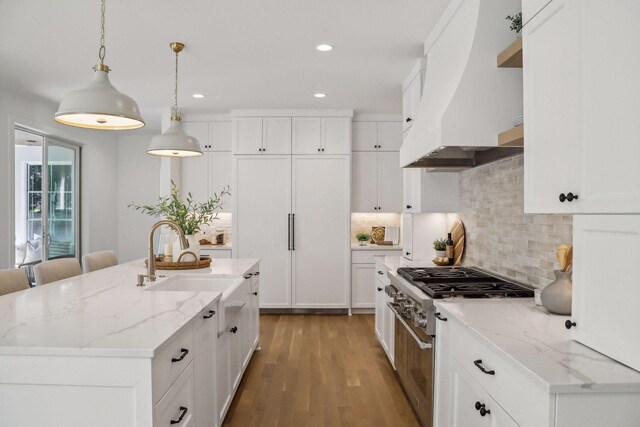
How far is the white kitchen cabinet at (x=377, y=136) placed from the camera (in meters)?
5.54

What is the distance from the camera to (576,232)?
147cm

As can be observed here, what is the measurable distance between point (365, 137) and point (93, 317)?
4.33 meters

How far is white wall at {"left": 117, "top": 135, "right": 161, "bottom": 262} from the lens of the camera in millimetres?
6762

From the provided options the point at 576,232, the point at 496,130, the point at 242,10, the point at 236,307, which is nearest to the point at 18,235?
the point at 236,307

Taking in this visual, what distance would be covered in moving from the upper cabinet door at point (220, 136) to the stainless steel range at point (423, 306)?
3.33 meters

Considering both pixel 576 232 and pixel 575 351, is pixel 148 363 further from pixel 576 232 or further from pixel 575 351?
pixel 576 232

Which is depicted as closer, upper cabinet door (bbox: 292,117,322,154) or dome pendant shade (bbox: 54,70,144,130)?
dome pendant shade (bbox: 54,70,144,130)

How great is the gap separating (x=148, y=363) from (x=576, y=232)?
1.51 m

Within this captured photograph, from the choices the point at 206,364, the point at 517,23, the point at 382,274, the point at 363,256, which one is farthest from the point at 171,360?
the point at 363,256

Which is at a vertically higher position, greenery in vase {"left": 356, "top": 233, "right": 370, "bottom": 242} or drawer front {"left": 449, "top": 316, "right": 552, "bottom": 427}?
greenery in vase {"left": 356, "top": 233, "right": 370, "bottom": 242}

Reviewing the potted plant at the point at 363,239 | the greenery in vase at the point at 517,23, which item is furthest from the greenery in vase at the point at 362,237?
the greenery in vase at the point at 517,23

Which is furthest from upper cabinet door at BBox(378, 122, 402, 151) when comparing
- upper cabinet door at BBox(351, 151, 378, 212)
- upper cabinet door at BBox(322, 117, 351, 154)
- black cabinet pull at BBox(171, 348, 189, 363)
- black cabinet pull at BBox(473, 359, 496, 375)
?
black cabinet pull at BBox(171, 348, 189, 363)

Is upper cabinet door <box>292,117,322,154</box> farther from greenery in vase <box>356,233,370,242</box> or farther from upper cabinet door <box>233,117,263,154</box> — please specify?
greenery in vase <box>356,233,370,242</box>

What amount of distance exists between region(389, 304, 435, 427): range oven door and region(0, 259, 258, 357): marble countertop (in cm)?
118
